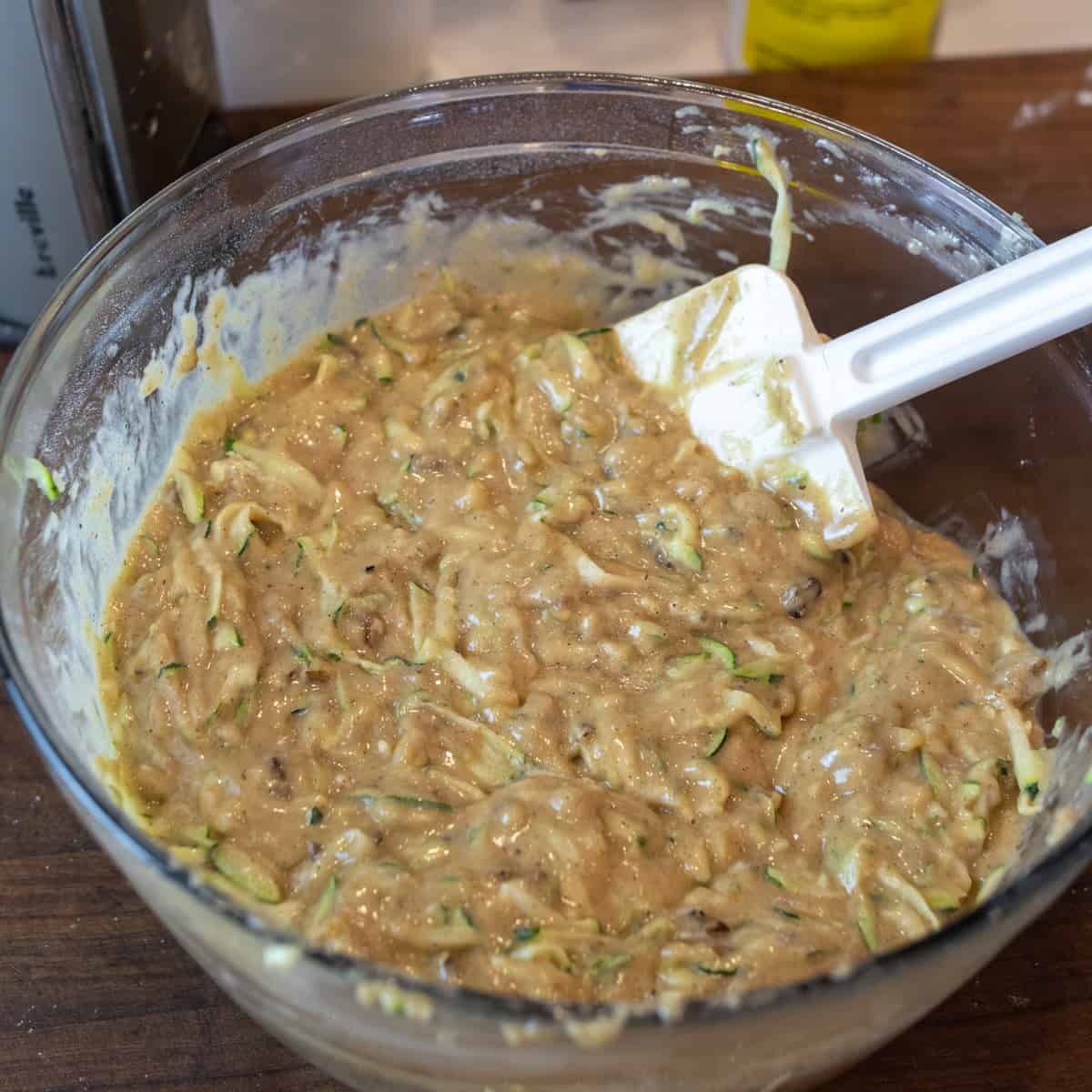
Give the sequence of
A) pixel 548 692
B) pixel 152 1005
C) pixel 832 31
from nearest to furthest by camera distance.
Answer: pixel 152 1005, pixel 548 692, pixel 832 31

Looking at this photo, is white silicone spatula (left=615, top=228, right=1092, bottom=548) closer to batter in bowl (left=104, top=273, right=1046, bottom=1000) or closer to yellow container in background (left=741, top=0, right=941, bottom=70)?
batter in bowl (left=104, top=273, right=1046, bottom=1000)

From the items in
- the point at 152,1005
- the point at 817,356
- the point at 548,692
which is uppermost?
the point at 817,356

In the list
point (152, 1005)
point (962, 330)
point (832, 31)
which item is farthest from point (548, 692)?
point (832, 31)

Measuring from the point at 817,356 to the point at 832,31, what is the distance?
1443 millimetres

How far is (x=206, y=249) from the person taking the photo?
2.17 m

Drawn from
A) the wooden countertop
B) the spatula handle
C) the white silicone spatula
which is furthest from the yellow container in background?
the wooden countertop

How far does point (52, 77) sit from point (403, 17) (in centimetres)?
100

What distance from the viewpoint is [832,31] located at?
3086mm

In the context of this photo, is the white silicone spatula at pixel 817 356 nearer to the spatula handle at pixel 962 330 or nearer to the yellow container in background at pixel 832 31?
the spatula handle at pixel 962 330

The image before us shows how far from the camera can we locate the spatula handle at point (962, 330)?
6.01 ft

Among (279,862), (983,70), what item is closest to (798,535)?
(279,862)

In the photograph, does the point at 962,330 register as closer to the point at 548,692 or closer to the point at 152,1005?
the point at 548,692

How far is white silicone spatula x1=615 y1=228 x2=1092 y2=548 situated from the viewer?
187 cm

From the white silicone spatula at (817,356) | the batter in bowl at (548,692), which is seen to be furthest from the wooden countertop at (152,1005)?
the white silicone spatula at (817,356)
